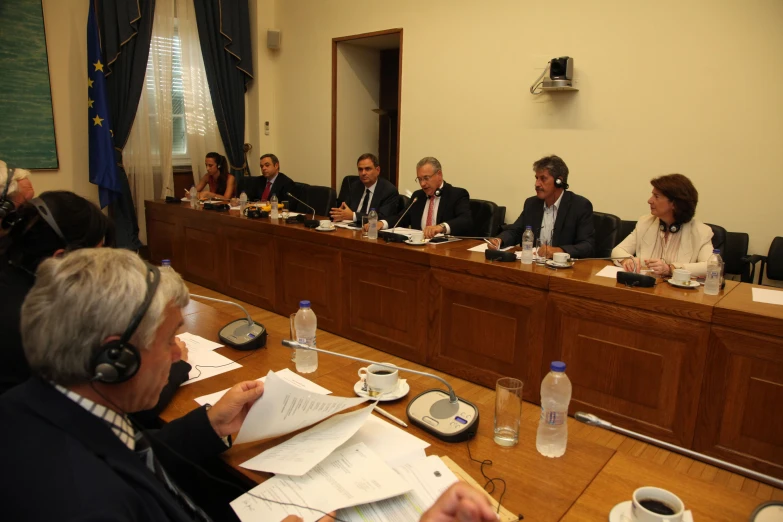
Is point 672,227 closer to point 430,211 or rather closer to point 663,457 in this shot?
point 663,457

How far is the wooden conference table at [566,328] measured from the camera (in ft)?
7.10

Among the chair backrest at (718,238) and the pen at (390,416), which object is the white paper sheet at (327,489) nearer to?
the pen at (390,416)

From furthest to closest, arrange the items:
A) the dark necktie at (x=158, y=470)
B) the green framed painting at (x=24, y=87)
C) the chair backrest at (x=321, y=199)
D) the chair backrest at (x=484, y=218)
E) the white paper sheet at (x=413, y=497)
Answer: the chair backrest at (x=321, y=199), the green framed painting at (x=24, y=87), the chair backrest at (x=484, y=218), the white paper sheet at (x=413, y=497), the dark necktie at (x=158, y=470)

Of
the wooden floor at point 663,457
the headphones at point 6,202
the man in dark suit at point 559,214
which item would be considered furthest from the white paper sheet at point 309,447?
the man in dark suit at point 559,214

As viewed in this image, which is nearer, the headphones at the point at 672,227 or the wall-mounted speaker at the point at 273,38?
the headphones at the point at 672,227

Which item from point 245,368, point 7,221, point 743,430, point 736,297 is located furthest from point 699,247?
point 7,221

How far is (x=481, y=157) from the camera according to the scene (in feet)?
15.3

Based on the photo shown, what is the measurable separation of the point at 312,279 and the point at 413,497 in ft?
8.85

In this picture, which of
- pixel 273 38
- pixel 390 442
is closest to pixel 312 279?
pixel 390 442

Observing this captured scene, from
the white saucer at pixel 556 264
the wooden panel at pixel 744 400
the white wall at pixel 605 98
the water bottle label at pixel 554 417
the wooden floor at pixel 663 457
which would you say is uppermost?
the white wall at pixel 605 98

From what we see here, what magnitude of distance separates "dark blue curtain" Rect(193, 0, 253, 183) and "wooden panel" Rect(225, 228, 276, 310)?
188 centimetres

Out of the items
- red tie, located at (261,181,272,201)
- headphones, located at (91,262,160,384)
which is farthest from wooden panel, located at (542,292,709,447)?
red tie, located at (261,181,272,201)

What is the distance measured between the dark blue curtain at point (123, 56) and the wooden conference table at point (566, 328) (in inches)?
91.2

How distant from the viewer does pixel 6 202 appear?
1.95 metres
